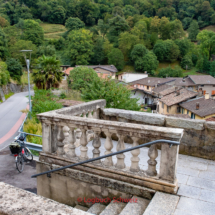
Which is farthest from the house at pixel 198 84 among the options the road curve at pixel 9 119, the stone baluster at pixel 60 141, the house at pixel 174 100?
the stone baluster at pixel 60 141

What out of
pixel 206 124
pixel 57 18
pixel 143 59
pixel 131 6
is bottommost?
pixel 206 124

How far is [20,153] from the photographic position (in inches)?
396

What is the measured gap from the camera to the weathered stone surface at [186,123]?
4.54m

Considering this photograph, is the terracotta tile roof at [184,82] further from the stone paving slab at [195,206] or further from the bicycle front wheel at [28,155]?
the stone paving slab at [195,206]

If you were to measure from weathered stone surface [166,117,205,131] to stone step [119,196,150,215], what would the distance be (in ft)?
6.88

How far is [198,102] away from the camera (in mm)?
32031

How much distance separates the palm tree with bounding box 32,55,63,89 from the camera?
2342 cm

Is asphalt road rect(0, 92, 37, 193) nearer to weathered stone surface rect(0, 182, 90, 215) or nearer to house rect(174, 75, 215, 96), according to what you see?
weathered stone surface rect(0, 182, 90, 215)

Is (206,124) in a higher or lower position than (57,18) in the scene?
lower

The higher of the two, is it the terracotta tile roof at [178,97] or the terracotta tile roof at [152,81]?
the terracotta tile roof at [152,81]

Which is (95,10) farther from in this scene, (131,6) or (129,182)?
(129,182)

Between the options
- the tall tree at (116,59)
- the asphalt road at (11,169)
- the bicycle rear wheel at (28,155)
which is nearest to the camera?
the asphalt road at (11,169)

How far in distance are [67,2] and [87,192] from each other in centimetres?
12901

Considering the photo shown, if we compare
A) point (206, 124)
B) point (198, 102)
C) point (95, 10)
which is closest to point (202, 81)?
point (198, 102)
